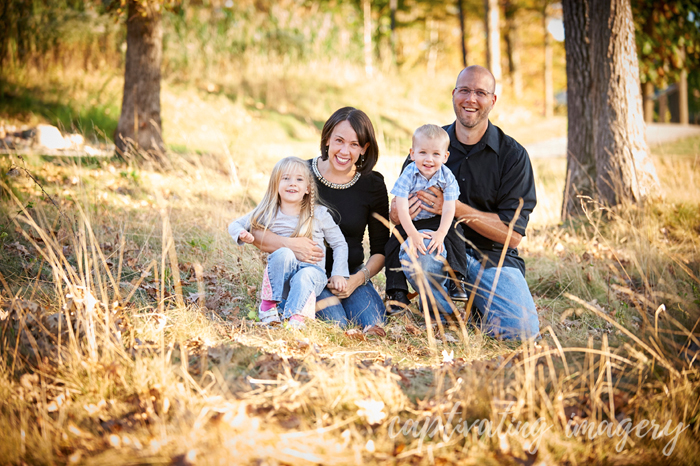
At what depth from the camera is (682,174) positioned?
22.4 ft

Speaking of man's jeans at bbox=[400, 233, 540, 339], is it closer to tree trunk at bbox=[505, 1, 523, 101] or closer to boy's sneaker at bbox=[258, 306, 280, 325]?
boy's sneaker at bbox=[258, 306, 280, 325]

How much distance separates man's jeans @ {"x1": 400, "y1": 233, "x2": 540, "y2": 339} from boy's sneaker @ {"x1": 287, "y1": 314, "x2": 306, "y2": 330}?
0.79 meters

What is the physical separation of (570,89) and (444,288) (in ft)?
12.3

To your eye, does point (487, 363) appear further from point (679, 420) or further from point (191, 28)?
point (191, 28)

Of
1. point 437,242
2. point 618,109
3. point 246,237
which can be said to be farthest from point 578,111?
point 246,237

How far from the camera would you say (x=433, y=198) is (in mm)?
3555

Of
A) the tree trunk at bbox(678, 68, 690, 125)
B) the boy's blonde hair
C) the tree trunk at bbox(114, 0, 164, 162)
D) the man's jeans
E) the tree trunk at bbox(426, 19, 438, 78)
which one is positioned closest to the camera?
the boy's blonde hair

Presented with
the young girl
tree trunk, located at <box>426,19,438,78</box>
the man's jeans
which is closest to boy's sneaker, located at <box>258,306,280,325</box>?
the young girl

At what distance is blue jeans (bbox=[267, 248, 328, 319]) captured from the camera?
3.43m

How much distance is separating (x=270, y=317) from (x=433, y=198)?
1.40m

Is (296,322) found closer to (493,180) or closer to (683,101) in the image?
(493,180)

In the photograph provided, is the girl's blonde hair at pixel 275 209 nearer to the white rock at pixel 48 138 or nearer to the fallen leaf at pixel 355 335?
the fallen leaf at pixel 355 335

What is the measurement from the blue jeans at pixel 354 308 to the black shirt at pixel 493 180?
2.74 ft

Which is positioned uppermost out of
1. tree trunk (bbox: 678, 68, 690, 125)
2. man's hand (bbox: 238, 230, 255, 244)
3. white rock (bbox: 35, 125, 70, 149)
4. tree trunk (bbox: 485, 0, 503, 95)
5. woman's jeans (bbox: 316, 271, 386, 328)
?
tree trunk (bbox: 485, 0, 503, 95)
